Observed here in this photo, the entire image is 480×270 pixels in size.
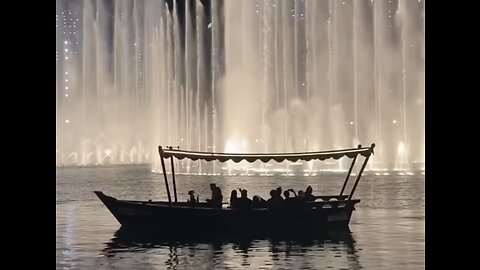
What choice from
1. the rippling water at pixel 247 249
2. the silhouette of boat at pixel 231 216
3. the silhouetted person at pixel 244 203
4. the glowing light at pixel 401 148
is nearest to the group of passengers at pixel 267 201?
the silhouetted person at pixel 244 203

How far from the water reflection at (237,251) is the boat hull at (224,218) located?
1.06ft

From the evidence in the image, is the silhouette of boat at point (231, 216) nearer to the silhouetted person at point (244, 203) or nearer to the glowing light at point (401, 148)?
the silhouetted person at point (244, 203)

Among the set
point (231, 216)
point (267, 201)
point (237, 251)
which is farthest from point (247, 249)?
point (267, 201)

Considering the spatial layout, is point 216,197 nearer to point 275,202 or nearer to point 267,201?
point 267,201

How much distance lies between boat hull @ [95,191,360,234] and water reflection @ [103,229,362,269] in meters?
0.32

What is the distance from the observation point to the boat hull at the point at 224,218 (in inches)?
978

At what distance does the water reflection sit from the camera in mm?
19688
